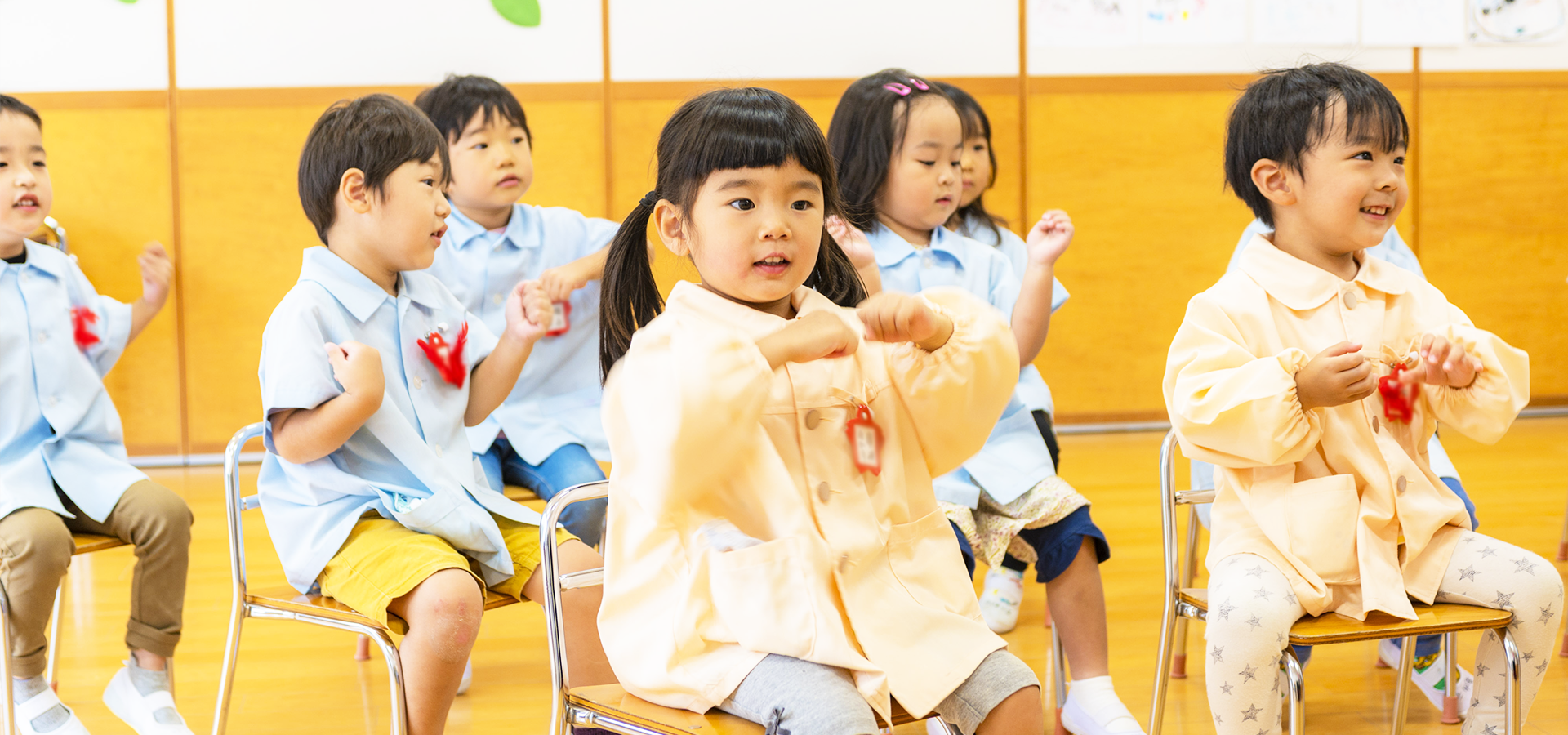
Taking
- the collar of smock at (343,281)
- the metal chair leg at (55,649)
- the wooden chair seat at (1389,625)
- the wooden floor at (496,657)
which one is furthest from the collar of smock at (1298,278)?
the metal chair leg at (55,649)

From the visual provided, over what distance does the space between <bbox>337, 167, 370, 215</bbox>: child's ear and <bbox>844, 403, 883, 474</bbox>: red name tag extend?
0.96 metres

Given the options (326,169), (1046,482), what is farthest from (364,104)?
(1046,482)

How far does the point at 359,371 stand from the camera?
1697mm

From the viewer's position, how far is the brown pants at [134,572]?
A: 1905 millimetres

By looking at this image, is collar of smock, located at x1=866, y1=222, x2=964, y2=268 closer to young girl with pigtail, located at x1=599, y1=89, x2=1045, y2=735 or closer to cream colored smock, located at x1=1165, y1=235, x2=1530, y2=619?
cream colored smock, located at x1=1165, y1=235, x2=1530, y2=619

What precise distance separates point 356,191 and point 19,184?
0.67 metres

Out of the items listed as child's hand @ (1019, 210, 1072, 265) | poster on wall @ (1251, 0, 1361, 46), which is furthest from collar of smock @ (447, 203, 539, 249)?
poster on wall @ (1251, 0, 1361, 46)

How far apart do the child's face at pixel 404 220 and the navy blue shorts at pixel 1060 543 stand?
93cm

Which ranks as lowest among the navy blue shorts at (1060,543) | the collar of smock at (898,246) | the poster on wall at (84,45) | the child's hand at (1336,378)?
the navy blue shorts at (1060,543)

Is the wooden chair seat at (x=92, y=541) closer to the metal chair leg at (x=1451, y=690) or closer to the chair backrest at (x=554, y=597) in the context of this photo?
the chair backrest at (x=554, y=597)

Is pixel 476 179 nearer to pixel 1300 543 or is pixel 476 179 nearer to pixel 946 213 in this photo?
pixel 946 213

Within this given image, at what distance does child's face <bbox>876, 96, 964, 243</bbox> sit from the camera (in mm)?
2301

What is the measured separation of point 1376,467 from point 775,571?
0.83 meters

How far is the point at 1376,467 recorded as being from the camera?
Result: 1.61 m
